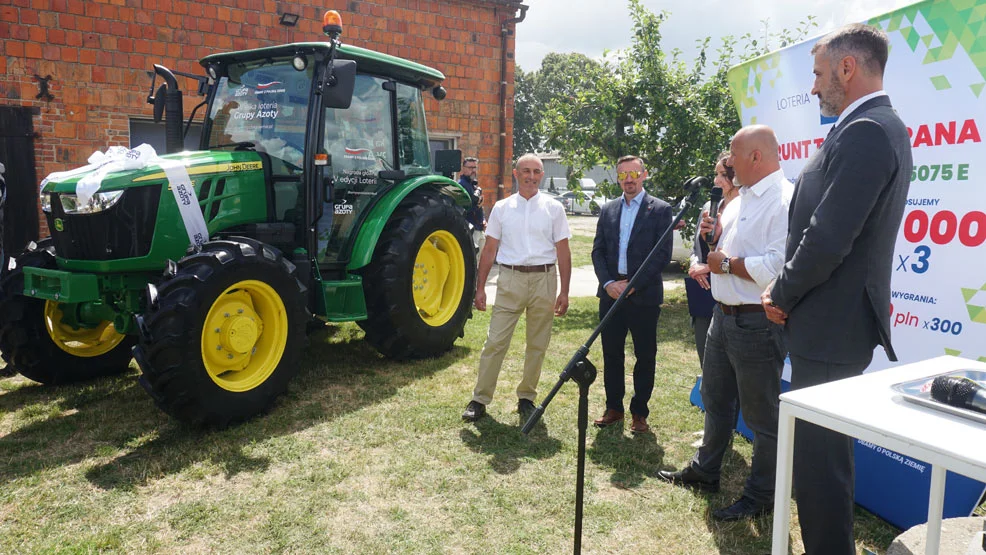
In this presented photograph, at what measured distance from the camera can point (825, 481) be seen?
2.28 m

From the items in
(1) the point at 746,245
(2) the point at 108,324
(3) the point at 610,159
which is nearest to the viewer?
(1) the point at 746,245

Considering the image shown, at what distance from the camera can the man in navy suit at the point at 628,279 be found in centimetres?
410

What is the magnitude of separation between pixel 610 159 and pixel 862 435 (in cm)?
730

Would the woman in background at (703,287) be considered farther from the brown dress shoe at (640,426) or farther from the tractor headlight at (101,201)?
the tractor headlight at (101,201)

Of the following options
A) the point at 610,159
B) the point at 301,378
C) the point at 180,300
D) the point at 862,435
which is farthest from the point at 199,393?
the point at 610,159

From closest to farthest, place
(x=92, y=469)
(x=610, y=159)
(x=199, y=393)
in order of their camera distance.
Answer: (x=92, y=469), (x=199, y=393), (x=610, y=159)

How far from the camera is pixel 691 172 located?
8062 millimetres

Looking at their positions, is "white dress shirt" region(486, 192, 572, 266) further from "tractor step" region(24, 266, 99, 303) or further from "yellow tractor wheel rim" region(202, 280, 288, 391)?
"tractor step" region(24, 266, 99, 303)

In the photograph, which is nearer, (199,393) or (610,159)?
(199,393)

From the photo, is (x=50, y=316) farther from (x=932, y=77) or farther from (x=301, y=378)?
(x=932, y=77)

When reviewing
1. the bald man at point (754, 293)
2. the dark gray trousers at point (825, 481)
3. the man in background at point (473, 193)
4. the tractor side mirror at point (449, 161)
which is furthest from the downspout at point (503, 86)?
the dark gray trousers at point (825, 481)

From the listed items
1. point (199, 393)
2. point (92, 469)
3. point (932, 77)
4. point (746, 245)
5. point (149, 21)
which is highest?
point (149, 21)

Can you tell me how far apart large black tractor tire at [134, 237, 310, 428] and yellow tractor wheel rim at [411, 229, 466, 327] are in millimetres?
1507

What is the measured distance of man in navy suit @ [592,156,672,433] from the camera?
4098 millimetres
